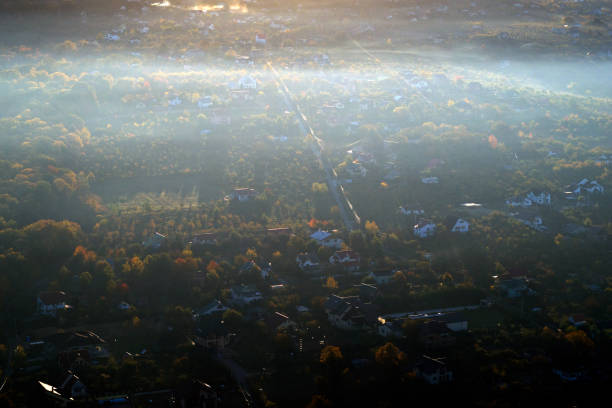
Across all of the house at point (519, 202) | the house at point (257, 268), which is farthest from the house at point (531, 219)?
the house at point (257, 268)

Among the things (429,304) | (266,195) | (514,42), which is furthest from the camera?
(514,42)

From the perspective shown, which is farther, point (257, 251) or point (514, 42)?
point (514, 42)

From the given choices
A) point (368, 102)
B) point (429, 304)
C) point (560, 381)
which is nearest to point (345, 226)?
point (429, 304)

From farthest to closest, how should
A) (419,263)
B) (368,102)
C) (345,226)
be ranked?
1. (368,102)
2. (345,226)
3. (419,263)

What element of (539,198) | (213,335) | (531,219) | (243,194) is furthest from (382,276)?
(539,198)

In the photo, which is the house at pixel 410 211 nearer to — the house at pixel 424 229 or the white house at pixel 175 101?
the house at pixel 424 229

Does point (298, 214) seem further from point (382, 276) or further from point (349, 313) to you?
point (349, 313)

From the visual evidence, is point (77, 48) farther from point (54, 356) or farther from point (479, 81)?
point (54, 356)
